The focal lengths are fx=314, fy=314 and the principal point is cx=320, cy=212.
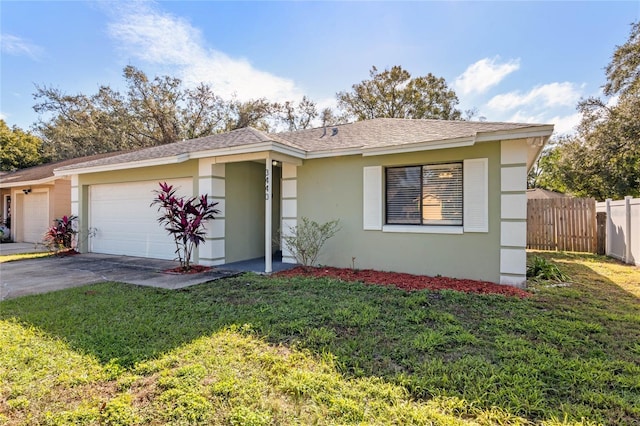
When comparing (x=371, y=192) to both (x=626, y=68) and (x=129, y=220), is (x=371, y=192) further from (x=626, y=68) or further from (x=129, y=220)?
(x=626, y=68)

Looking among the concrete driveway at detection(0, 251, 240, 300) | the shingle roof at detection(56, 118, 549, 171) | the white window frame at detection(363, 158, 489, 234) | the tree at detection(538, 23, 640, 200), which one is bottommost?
the concrete driveway at detection(0, 251, 240, 300)

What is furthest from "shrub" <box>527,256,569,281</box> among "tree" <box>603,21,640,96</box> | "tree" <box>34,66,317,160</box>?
"tree" <box>34,66,317,160</box>

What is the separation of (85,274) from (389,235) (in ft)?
24.4

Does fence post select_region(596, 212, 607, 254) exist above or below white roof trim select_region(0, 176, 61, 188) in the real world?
below

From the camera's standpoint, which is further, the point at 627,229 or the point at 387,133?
the point at 627,229

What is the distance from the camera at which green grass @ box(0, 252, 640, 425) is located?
2514 mm

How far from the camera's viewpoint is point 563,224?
1142cm

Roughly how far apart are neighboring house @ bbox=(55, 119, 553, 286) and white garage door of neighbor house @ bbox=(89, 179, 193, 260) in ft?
0.17

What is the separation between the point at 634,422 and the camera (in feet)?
7.80

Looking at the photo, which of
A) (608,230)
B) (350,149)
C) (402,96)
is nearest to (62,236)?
(350,149)

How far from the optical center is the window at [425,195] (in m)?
6.96

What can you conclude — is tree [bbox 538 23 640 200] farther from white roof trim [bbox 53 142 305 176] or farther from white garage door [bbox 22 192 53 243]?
white garage door [bbox 22 192 53 243]

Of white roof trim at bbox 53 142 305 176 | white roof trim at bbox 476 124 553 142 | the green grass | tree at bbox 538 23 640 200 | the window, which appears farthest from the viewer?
tree at bbox 538 23 640 200

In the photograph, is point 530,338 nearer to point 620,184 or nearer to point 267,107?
point 620,184
